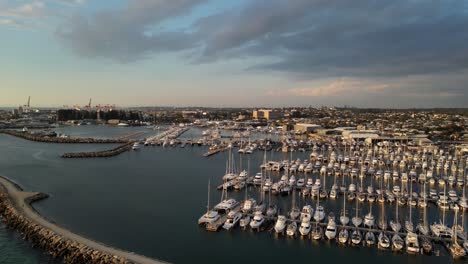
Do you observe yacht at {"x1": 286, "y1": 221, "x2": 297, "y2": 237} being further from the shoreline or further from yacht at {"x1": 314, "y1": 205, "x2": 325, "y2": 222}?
the shoreline

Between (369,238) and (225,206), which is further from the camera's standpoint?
(225,206)

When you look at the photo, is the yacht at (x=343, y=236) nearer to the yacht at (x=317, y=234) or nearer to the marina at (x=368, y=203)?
the marina at (x=368, y=203)

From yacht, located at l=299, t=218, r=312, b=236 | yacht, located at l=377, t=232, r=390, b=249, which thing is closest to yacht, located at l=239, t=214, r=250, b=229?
yacht, located at l=299, t=218, r=312, b=236

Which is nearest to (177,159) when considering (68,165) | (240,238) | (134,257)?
(68,165)

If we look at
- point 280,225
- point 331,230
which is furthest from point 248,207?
point 331,230

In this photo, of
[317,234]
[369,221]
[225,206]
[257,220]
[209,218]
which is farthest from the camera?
[225,206]

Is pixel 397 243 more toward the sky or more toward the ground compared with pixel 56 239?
more toward the ground

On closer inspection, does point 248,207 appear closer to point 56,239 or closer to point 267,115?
point 56,239
